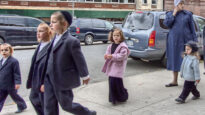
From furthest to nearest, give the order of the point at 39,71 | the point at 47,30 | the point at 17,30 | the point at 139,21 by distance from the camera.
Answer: the point at 17,30 < the point at 139,21 < the point at 47,30 < the point at 39,71

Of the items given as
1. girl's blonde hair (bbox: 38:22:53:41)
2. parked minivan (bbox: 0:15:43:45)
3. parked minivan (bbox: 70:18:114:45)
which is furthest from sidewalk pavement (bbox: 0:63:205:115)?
parked minivan (bbox: 70:18:114:45)

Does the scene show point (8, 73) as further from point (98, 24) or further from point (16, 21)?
point (98, 24)

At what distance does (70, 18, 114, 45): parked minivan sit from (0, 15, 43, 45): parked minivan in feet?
8.45

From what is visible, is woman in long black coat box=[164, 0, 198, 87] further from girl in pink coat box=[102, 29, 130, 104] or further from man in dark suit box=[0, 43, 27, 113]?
man in dark suit box=[0, 43, 27, 113]

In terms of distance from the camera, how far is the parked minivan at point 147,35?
8219 mm

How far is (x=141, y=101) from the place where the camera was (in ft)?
16.8

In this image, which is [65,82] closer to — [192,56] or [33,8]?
[192,56]

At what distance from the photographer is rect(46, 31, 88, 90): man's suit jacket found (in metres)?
3.38

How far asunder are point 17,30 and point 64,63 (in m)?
12.1

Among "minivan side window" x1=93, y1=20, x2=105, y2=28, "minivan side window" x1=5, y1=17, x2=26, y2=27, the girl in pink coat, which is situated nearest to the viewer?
the girl in pink coat

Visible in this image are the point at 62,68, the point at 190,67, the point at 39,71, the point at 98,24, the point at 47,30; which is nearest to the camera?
the point at 62,68

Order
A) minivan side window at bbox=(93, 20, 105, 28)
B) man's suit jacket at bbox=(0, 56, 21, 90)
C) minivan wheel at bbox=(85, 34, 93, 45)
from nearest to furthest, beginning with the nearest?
man's suit jacket at bbox=(0, 56, 21, 90) → minivan wheel at bbox=(85, 34, 93, 45) → minivan side window at bbox=(93, 20, 105, 28)

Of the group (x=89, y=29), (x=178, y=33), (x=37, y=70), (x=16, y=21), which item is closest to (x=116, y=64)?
(x=37, y=70)

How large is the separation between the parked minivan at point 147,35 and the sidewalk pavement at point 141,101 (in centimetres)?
163
